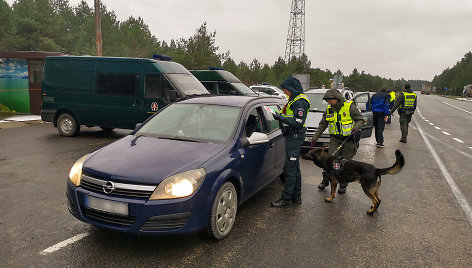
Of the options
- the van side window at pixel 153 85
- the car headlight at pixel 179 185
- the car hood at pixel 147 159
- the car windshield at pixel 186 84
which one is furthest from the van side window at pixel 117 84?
the car headlight at pixel 179 185

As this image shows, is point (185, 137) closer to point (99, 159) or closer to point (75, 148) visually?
point (99, 159)

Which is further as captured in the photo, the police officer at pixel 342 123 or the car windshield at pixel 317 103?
the car windshield at pixel 317 103

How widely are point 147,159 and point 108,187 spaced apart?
18.5 inches

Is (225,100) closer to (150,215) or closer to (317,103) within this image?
(150,215)

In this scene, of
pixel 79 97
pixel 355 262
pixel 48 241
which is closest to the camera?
pixel 355 262

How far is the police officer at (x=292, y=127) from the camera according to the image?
453cm

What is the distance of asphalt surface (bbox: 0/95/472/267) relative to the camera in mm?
3230

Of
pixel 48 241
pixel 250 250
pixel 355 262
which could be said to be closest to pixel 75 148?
pixel 48 241

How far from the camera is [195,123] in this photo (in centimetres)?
431

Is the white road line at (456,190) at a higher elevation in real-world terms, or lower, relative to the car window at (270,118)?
lower

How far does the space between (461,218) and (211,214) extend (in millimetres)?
3506

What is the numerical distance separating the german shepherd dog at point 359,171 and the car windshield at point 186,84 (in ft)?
16.6

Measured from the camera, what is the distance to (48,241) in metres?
3.49

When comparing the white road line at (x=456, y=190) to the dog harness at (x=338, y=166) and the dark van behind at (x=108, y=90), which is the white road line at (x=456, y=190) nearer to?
the dog harness at (x=338, y=166)
